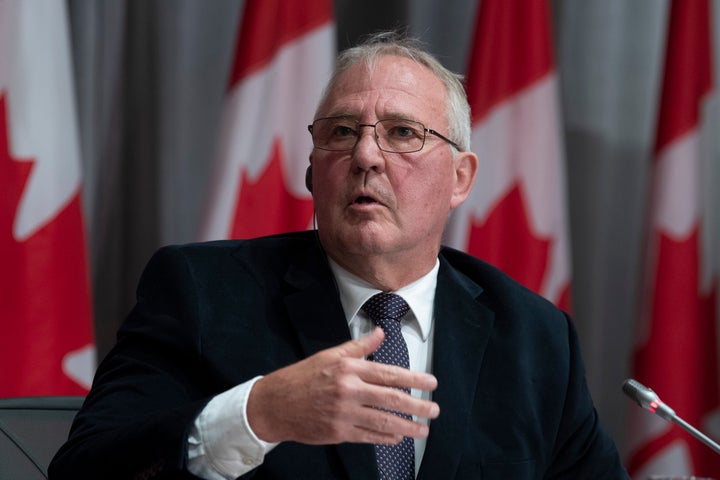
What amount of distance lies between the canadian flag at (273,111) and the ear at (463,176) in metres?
1.30

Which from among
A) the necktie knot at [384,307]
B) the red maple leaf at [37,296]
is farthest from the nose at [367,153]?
the red maple leaf at [37,296]

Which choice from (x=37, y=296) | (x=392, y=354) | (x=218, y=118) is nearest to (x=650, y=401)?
(x=392, y=354)

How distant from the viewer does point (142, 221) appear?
4047 millimetres

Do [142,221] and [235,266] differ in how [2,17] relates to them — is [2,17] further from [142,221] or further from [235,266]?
[235,266]

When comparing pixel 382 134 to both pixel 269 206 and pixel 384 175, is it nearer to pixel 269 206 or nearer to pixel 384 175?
pixel 384 175

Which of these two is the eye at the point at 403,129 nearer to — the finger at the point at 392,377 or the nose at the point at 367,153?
the nose at the point at 367,153

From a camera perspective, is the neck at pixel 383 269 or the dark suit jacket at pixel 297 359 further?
the neck at pixel 383 269

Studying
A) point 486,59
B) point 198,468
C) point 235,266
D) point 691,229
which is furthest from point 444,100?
point 691,229

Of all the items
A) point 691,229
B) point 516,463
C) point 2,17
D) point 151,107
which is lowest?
point 516,463

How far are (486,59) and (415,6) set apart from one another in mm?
600

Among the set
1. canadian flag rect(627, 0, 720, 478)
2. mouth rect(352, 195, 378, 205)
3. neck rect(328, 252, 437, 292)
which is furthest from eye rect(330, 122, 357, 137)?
canadian flag rect(627, 0, 720, 478)

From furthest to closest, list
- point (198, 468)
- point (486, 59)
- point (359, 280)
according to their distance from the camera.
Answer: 1. point (486, 59)
2. point (359, 280)
3. point (198, 468)

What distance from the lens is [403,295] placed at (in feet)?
7.04

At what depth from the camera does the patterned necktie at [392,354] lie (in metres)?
1.89
